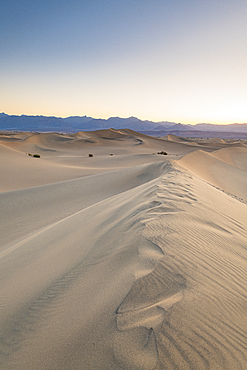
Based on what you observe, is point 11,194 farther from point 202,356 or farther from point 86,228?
point 202,356

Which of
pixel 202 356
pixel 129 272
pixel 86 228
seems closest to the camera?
pixel 202 356

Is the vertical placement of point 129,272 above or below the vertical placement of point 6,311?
above

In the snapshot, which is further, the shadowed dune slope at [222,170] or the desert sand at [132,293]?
the shadowed dune slope at [222,170]

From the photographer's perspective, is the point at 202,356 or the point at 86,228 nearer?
the point at 202,356

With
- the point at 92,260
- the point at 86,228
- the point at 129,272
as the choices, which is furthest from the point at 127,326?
the point at 86,228

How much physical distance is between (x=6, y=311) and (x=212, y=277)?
2028 millimetres

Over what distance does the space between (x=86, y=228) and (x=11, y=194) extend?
558 cm

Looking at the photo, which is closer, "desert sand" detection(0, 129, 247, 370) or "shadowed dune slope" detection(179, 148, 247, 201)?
"desert sand" detection(0, 129, 247, 370)

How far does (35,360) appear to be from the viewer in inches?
54.4

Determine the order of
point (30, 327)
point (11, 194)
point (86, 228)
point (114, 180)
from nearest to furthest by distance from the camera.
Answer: point (30, 327), point (86, 228), point (11, 194), point (114, 180)

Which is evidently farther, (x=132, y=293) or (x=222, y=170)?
(x=222, y=170)

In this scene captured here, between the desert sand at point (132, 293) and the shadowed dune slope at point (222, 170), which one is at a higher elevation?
the desert sand at point (132, 293)

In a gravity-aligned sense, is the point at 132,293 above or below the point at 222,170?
above

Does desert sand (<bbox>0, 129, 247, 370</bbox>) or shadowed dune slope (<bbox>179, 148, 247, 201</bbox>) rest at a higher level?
desert sand (<bbox>0, 129, 247, 370</bbox>)
